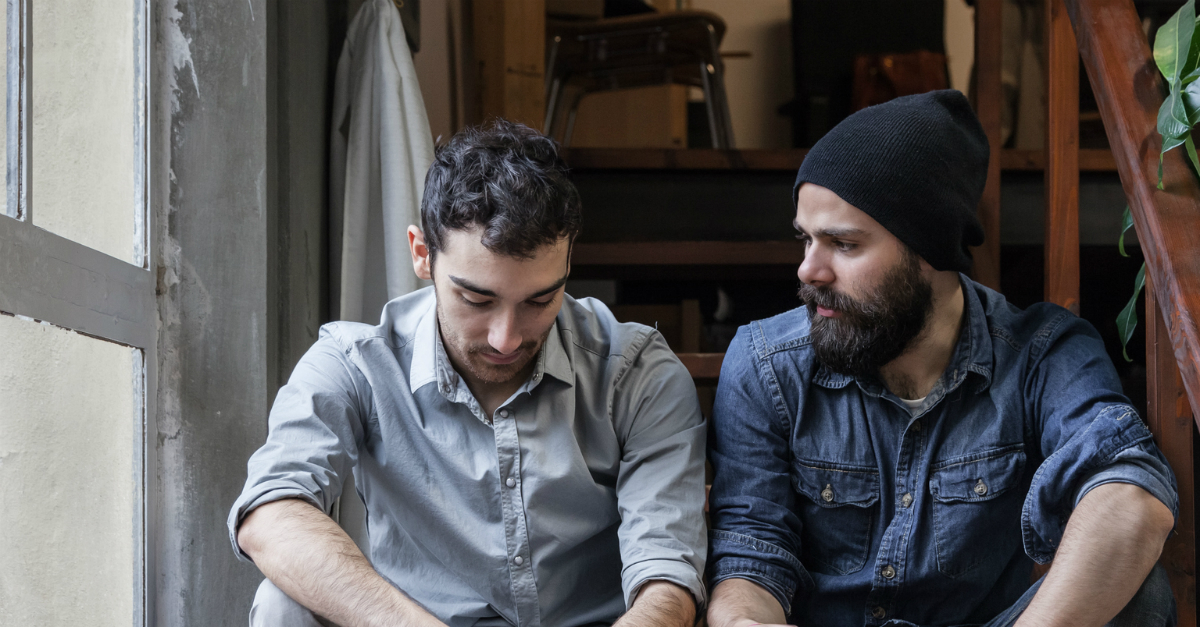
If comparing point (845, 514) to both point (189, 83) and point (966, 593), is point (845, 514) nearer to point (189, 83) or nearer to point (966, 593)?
point (966, 593)

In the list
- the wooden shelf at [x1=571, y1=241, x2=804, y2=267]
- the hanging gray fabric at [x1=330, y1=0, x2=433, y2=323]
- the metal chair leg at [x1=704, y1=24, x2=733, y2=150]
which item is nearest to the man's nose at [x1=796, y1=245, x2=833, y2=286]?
the hanging gray fabric at [x1=330, y1=0, x2=433, y2=323]

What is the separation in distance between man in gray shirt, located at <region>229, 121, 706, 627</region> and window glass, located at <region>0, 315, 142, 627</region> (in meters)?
0.25

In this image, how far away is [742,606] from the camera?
1.37 meters

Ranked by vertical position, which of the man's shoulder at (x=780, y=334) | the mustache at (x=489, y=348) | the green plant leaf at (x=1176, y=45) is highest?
the green plant leaf at (x=1176, y=45)

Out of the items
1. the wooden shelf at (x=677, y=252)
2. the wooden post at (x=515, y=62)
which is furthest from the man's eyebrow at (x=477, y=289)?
the wooden post at (x=515, y=62)

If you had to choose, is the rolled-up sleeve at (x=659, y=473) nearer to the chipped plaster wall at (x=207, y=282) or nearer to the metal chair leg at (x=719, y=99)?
the chipped plaster wall at (x=207, y=282)

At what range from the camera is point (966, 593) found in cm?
149

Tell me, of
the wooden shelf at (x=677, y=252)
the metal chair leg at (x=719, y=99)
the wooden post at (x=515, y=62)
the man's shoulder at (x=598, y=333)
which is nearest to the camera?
the man's shoulder at (x=598, y=333)

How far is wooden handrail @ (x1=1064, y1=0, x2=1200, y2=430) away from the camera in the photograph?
128 cm

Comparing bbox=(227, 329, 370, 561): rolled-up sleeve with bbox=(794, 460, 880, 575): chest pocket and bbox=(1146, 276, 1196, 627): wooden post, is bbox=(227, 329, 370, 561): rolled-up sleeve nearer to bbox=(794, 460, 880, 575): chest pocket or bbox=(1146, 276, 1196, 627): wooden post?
bbox=(794, 460, 880, 575): chest pocket

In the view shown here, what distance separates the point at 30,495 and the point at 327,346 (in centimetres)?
42

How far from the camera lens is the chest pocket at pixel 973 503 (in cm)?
147

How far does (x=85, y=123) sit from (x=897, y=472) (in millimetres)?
1301

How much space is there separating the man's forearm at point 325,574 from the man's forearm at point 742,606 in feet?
1.23
